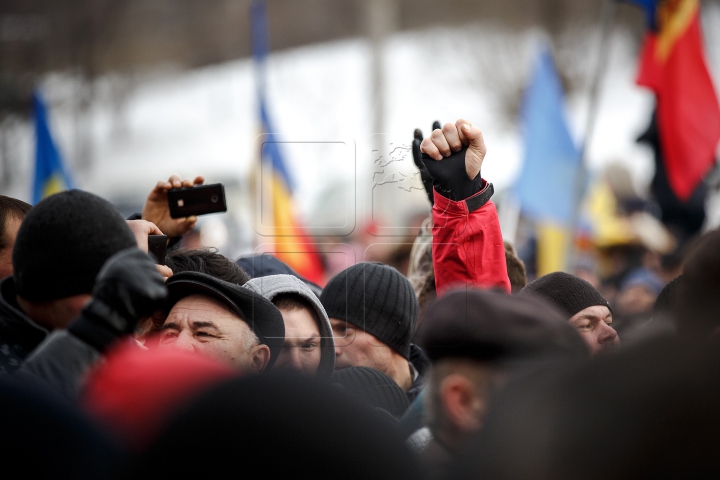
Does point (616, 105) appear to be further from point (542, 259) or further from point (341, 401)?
point (341, 401)

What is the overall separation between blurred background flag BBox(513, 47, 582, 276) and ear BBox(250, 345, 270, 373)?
12.5 feet

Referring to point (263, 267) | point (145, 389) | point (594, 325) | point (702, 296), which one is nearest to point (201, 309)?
point (263, 267)

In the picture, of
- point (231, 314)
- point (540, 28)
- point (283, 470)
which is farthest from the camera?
point (540, 28)

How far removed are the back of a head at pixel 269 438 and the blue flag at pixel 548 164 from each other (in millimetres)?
4860

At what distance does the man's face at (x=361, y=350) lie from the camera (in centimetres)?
292

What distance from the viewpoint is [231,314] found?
2.39 metres

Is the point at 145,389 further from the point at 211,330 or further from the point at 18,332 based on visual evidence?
the point at 211,330

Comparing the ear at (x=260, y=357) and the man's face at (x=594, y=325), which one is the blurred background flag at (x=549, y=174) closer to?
the man's face at (x=594, y=325)

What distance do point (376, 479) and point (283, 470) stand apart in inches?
5.2

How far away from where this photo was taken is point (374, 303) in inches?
117

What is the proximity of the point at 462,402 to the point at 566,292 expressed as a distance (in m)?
1.19

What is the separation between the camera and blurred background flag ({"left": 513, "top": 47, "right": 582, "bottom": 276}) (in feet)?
20.0

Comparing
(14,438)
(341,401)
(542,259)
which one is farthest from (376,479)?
(542,259)

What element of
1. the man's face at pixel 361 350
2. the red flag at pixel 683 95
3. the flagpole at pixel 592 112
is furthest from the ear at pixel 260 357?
the red flag at pixel 683 95
